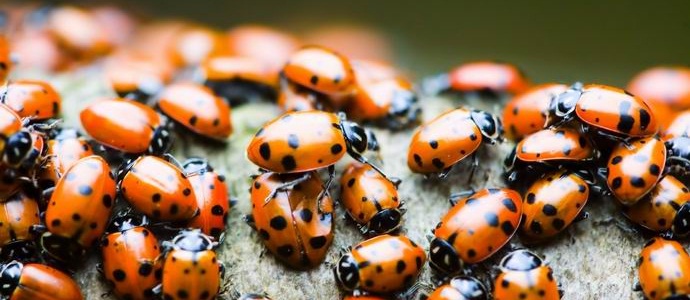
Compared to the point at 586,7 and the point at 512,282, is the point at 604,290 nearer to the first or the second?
the point at 512,282

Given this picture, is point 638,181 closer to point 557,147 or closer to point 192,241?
point 557,147

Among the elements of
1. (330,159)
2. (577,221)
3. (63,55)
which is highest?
(330,159)

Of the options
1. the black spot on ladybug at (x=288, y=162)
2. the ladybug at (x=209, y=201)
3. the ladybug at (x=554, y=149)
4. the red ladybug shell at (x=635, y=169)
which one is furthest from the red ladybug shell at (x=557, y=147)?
the ladybug at (x=209, y=201)

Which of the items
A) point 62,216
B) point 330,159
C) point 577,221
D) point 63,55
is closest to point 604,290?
point 577,221

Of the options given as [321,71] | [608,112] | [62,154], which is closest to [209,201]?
[62,154]

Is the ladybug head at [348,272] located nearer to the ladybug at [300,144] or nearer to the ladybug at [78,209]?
the ladybug at [300,144]

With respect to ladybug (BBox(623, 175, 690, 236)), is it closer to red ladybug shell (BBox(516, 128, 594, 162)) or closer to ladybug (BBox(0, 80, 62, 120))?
red ladybug shell (BBox(516, 128, 594, 162))
